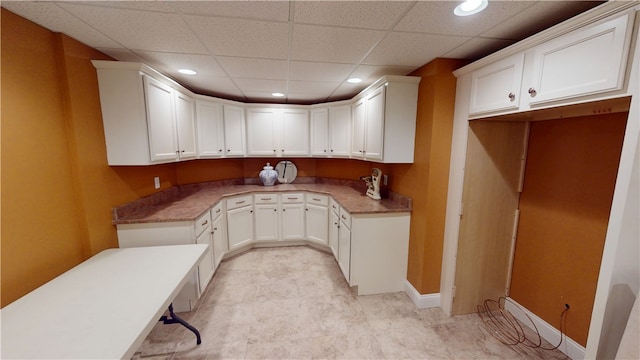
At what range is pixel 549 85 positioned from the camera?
4.35 feet

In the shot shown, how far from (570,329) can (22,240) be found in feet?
12.3

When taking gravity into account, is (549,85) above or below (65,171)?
above

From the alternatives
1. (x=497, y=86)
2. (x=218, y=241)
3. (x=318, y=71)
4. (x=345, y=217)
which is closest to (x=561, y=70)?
(x=497, y=86)

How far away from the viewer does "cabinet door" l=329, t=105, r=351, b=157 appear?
128 inches

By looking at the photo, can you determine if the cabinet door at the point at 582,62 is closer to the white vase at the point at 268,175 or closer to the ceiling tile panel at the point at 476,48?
the ceiling tile panel at the point at 476,48

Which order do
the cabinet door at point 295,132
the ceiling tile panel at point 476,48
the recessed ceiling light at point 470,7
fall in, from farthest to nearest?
1. the cabinet door at point 295,132
2. the ceiling tile panel at point 476,48
3. the recessed ceiling light at point 470,7

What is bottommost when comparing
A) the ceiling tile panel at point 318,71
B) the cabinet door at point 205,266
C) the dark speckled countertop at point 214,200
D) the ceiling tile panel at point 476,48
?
the cabinet door at point 205,266

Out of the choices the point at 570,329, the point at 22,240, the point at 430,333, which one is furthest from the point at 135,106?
the point at 570,329

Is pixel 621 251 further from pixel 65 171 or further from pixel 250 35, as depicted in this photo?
pixel 65 171

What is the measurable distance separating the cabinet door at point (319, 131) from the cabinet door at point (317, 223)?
2.87 feet

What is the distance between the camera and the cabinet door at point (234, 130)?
3.35m

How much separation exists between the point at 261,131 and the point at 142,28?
2.11 meters

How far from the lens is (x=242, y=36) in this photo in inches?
62.4

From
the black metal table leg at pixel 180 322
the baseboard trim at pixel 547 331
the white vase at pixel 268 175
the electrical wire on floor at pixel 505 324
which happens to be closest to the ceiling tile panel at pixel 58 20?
the black metal table leg at pixel 180 322
